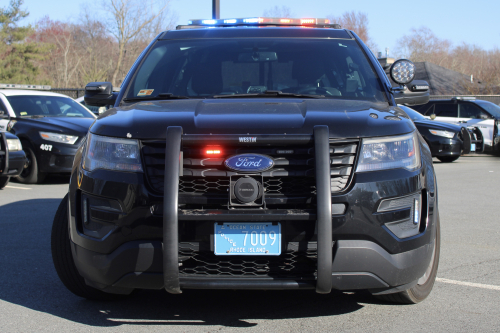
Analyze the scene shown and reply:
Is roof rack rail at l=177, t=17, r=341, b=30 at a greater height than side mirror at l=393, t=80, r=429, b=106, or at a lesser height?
greater

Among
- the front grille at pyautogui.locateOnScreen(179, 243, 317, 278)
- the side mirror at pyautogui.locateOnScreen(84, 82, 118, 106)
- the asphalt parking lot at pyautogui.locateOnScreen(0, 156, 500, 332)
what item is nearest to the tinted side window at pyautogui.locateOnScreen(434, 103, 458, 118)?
the asphalt parking lot at pyautogui.locateOnScreen(0, 156, 500, 332)

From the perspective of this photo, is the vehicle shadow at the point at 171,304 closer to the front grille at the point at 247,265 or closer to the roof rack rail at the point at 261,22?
the front grille at the point at 247,265

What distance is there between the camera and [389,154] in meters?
3.11

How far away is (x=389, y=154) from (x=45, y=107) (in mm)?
9477

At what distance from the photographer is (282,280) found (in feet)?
9.70

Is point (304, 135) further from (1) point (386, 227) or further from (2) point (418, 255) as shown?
(2) point (418, 255)

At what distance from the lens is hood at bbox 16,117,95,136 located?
400 inches

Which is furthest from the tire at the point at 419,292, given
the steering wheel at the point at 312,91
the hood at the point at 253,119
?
the steering wheel at the point at 312,91

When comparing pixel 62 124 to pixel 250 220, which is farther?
pixel 62 124

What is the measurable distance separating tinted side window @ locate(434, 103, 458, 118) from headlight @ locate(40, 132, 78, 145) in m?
12.1

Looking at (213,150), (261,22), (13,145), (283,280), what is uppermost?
(261,22)

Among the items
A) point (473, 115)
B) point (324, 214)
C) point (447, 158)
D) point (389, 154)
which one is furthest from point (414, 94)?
point (473, 115)

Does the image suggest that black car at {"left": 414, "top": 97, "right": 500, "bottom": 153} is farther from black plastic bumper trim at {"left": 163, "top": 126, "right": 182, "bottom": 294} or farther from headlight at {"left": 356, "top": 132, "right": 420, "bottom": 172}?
black plastic bumper trim at {"left": 163, "top": 126, "right": 182, "bottom": 294}

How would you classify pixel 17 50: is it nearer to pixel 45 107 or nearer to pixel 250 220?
pixel 45 107
